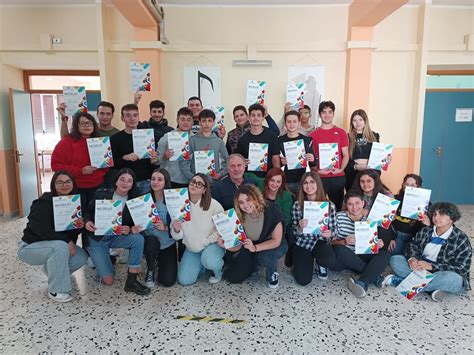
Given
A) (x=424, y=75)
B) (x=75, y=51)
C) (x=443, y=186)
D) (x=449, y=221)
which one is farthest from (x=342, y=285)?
(x=75, y=51)

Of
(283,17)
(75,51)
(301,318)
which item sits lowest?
(301,318)

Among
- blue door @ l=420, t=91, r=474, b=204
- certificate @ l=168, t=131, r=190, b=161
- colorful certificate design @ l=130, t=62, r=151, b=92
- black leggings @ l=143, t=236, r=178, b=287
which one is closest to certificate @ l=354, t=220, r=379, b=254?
black leggings @ l=143, t=236, r=178, b=287

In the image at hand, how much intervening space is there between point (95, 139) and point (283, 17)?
3.35m

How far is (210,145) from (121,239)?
1222 millimetres

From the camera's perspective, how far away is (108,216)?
101 inches

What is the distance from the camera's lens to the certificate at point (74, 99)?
3.54 metres

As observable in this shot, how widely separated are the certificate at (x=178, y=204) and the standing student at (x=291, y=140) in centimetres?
110

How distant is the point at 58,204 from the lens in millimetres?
2496

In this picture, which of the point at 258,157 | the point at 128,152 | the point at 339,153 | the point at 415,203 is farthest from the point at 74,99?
the point at 415,203

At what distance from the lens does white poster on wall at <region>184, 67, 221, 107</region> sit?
15.7ft

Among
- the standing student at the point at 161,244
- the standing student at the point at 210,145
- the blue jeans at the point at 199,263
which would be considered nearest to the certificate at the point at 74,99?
the standing student at the point at 210,145

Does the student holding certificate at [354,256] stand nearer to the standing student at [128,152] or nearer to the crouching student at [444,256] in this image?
the crouching student at [444,256]

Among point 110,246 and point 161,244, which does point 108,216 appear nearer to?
point 110,246

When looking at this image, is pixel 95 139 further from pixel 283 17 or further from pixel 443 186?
pixel 443 186
